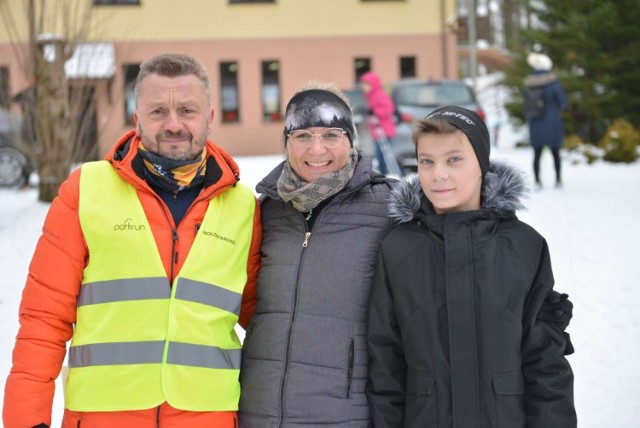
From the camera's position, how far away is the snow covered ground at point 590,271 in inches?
198

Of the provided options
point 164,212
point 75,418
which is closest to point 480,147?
point 164,212

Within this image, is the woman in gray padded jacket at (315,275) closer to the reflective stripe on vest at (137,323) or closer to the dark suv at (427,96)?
the reflective stripe on vest at (137,323)

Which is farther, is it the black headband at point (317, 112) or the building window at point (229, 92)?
the building window at point (229, 92)

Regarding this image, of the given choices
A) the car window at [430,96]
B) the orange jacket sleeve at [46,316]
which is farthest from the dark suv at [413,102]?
the orange jacket sleeve at [46,316]

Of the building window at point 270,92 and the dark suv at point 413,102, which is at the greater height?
the building window at point 270,92

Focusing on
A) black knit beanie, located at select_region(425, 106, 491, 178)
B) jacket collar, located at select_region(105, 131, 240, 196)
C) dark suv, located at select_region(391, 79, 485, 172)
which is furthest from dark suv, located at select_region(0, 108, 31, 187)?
black knit beanie, located at select_region(425, 106, 491, 178)

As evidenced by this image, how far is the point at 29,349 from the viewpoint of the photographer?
2.61 metres

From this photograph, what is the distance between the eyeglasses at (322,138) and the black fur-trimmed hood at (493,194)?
0.96 feet

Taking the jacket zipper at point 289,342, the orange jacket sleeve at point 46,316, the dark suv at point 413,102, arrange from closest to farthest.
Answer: the orange jacket sleeve at point 46,316, the jacket zipper at point 289,342, the dark suv at point 413,102

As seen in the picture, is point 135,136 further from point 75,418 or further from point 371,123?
point 371,123

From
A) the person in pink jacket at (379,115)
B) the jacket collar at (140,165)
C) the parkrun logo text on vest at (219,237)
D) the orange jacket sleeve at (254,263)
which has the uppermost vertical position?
the person in pink jacket at (379,115)

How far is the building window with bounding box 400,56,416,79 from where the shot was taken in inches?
957

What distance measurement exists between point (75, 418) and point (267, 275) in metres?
0.82

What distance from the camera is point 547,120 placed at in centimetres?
1178
